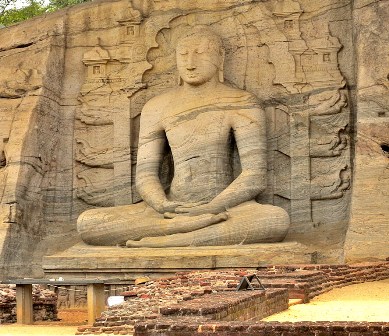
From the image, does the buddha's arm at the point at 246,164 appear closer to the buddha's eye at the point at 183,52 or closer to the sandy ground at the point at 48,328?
the buddha's eye at the point at 183,52

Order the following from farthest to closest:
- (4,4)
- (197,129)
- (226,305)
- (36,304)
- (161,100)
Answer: (4,4) → (161,100) → (197,129) → (36,304) → (226,305)

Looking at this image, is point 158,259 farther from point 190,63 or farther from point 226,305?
point 226,305

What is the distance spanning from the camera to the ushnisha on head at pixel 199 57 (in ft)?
55.3

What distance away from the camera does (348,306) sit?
10.5 metres

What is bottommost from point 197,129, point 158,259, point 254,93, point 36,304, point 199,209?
point 36,304

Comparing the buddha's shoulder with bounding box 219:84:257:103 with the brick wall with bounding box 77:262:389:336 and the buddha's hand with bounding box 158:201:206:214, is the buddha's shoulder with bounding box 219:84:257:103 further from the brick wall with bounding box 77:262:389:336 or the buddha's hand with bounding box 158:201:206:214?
the brick wall with bounding box 77:262:389:336

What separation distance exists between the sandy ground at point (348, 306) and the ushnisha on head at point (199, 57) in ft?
16.9

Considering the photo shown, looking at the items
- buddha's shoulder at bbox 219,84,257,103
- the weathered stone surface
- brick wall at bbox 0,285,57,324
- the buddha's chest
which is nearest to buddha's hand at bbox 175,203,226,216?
the buddha's chest

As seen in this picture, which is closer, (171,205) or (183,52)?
(171,205)

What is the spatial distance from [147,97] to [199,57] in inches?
57.0

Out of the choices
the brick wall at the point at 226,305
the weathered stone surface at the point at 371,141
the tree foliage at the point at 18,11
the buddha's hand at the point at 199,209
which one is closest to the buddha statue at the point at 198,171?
the buddha's hand at the point at 199,209

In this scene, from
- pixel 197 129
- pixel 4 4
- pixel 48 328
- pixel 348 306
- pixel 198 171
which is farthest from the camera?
pixel 4 4

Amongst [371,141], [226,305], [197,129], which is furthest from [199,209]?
[226,305]

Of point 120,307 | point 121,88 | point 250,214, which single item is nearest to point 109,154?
point 121,88
